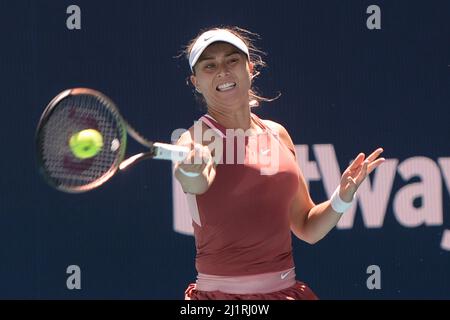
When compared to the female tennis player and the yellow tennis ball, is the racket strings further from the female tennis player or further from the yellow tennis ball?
Result: the female tennis player

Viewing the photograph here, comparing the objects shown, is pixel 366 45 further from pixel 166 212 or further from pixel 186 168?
pixel 186 168

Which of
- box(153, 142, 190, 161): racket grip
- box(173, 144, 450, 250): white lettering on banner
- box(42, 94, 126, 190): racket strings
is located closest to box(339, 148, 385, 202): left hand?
box(153, 142, 190, 161): racket grip

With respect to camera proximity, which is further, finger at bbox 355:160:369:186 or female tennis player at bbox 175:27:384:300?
finger at bbox 355:160:369:186

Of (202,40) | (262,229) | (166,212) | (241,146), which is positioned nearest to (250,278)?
(262,229)

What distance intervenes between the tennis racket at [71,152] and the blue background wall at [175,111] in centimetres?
154

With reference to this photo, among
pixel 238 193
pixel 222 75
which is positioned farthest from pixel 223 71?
pixel 238 193

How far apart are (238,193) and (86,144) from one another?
0.47 metres

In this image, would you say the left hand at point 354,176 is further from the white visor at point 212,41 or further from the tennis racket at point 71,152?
the tennis racket at point 71,152

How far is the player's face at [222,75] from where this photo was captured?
3240mm

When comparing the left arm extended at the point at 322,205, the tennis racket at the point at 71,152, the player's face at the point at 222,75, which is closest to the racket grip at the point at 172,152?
the tennis racket at the point at 71,152

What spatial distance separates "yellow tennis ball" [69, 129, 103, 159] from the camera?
3.09 m

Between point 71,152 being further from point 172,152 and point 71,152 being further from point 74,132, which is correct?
point 172,152

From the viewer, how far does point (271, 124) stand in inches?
136

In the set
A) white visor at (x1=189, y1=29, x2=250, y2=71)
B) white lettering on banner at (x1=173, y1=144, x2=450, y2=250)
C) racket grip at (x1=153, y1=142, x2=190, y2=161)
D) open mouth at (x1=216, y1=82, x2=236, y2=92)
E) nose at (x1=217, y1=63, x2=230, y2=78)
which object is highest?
white visor at (x1=189, y1=29, x2=250, y2=71)
